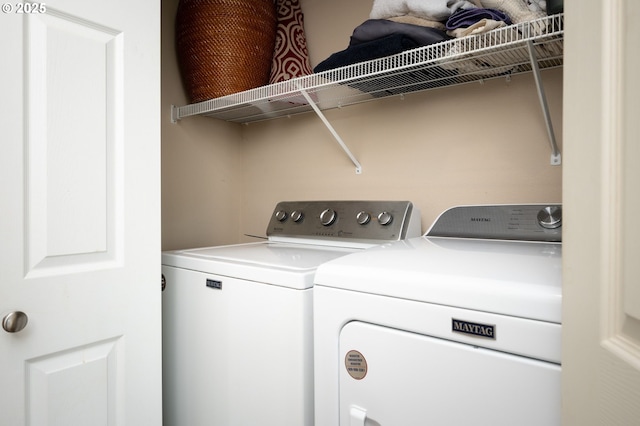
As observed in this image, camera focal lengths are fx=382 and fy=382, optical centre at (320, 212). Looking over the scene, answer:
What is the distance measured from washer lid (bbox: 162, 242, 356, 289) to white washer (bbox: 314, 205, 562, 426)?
0.38ft

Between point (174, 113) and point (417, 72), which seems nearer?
point (417, 72)

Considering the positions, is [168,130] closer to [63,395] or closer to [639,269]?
[63,395]

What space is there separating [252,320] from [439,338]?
566mm

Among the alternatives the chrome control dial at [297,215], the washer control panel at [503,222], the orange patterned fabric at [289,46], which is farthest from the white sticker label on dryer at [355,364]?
the orange patterned fabric at [289,46]

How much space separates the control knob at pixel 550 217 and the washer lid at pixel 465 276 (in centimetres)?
9

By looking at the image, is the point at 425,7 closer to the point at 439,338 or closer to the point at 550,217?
the point at 550,217

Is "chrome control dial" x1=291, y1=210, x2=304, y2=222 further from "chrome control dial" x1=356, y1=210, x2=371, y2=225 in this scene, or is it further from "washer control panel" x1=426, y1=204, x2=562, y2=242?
"washer control panel" x1=426, y1=204, x2=562, y2=242

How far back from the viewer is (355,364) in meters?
0.90

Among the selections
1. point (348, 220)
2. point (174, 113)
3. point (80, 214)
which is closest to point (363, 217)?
point (348, 220)

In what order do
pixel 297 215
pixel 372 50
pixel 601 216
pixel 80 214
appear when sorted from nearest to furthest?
pixel 601 216
pixel 80 214
pixel 372 50
pixel 297 215

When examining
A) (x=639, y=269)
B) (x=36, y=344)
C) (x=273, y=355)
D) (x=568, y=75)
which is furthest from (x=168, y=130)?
(x=639, y=269)

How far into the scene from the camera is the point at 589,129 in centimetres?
45

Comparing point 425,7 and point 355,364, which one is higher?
point 425,7

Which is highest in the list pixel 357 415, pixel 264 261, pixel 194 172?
pixel 194 172
